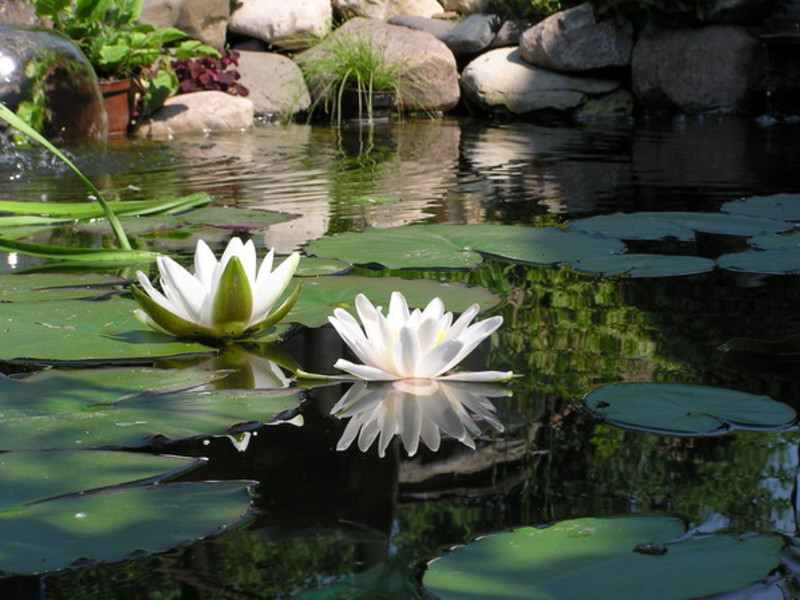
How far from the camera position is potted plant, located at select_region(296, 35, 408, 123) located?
7.82 m

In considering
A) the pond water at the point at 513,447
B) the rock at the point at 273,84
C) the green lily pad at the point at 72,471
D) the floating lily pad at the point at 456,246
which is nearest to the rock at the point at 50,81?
the pond water at the point at 513,447

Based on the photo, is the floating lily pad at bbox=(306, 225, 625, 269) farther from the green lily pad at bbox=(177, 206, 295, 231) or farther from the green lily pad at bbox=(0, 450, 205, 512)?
the green lily pad at bbox=(0, 450, 205, 512)

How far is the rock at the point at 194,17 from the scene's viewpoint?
7949 millimetres

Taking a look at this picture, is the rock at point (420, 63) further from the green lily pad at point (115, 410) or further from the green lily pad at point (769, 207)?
the green lily pad at point (115, 410)

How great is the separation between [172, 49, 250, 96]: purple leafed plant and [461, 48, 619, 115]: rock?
1800 mm

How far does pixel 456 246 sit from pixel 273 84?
579cm

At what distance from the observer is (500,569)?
3.23ft

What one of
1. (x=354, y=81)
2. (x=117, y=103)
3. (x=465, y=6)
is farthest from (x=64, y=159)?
(x=465, y=6)

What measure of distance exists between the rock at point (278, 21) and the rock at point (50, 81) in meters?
3.30

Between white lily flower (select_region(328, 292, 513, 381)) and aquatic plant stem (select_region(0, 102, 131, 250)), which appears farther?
aquatic plant stem (select_region(0, 102, 131, 250))

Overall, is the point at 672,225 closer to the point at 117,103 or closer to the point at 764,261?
the point at 764,261

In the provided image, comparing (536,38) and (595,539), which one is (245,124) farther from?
(595,539)

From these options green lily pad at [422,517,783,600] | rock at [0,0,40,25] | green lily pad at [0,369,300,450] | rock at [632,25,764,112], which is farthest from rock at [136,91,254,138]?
green lily pad at [422,517,783,600]

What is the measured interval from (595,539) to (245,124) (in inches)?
257
